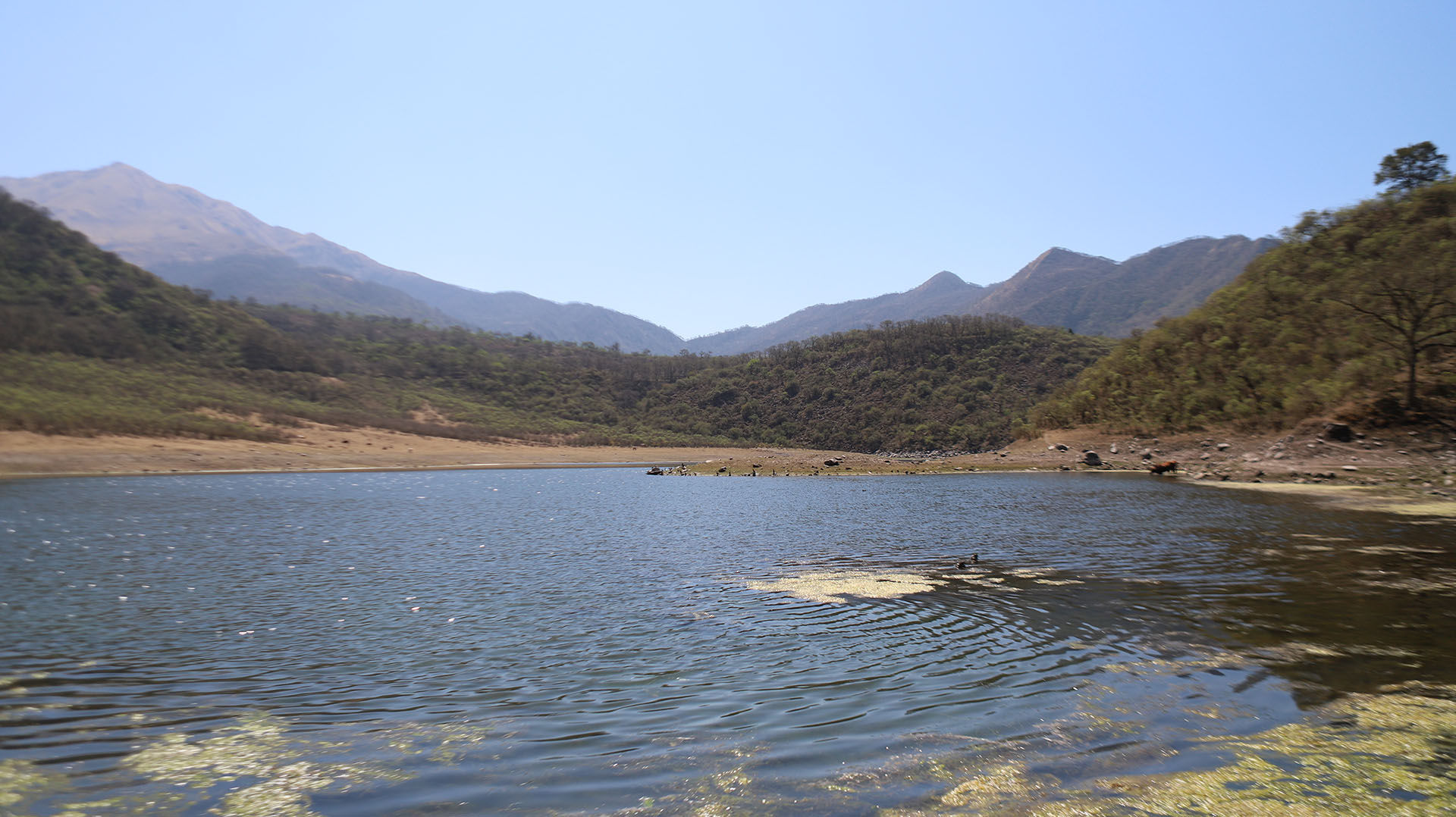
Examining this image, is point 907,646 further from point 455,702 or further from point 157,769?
point 157,769

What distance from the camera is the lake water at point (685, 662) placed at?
21.8ft

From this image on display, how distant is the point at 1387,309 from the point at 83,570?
192 feet

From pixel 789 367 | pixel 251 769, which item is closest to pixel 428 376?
pixel 789 367

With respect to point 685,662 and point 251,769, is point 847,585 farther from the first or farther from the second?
point 251,769

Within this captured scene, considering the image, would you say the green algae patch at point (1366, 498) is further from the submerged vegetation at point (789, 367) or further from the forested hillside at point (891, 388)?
the forested hillside at point (891, 388)

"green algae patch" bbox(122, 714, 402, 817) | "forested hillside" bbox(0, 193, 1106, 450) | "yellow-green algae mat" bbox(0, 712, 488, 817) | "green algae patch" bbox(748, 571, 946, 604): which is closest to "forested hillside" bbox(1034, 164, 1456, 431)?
"forested hillside" bbox(0, 193, 1106, 450)

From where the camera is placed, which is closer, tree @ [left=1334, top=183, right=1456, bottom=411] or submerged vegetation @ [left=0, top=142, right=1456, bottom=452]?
tree @ [left=1334, top=183, right=1456, bottom=411]

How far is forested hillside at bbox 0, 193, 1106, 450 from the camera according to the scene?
226 ft

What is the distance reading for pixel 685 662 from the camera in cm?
1059

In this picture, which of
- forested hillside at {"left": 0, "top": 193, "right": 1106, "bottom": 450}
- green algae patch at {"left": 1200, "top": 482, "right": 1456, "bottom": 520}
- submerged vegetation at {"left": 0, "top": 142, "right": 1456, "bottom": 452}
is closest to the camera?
green algae patch at {"left": 1200, "top": 482, "right": 1456, "bottom": 520}

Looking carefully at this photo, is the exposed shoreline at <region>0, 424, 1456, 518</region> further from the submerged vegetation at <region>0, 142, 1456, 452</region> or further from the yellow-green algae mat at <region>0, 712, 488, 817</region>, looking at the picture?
the yellow-green algae mat at <region>0, 712, 488, 817</region>

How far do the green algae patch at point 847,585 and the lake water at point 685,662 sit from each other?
0.36 ft

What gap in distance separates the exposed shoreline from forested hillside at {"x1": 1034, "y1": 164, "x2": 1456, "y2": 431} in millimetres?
2790

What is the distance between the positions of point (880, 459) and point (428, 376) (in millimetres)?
86231
